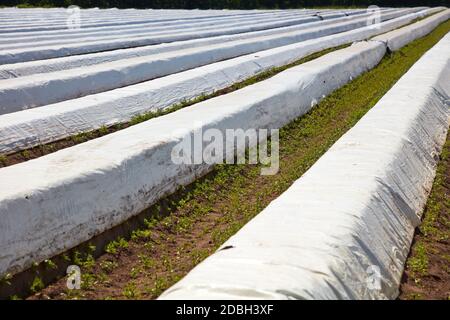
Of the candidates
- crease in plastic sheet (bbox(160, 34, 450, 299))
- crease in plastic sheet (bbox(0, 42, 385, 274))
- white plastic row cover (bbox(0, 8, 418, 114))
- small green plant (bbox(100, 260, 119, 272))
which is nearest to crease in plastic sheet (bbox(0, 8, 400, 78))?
white plastic row cover (bbox(0, 8, 418, 114))

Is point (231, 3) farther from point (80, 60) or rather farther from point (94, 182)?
point (94, 182)

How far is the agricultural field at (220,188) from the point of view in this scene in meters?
4.16

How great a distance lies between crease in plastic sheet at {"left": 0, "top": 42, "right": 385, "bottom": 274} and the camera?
483 cm

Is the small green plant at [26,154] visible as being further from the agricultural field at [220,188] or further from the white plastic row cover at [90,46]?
the white plastic row cover at [90,46]

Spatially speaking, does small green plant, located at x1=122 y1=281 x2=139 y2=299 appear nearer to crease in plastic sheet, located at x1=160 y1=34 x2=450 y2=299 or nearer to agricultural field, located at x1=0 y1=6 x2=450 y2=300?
agricultural field, located at x1=0 y1=6 x2=450 y2=300

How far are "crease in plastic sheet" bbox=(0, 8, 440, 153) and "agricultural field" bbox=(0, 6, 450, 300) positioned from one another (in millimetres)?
28

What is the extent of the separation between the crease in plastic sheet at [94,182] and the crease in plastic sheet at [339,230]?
1.66 meters

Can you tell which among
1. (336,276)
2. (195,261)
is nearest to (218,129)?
(195,261)

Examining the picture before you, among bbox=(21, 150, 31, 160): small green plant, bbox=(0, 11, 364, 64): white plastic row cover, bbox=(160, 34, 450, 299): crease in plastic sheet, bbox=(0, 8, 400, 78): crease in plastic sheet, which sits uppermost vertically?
bbox=(0, 11, 364, 64): white plastic row cover

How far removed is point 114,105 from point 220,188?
2.80 metres

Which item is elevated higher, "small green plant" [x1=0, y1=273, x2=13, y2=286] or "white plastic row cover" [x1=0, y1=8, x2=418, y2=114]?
"white plastic row cover" [x1=0, y1=8, x2=418, y2=114]

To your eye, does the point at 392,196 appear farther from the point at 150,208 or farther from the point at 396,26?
the point at 396,26

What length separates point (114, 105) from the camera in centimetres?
897

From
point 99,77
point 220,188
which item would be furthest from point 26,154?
point 99,77
